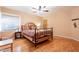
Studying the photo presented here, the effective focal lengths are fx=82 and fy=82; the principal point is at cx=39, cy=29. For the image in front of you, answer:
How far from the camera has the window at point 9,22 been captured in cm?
109

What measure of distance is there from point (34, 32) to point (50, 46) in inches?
11.8

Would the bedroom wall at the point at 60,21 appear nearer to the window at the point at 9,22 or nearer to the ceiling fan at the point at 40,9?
the ceiling fan at the point at 40,9

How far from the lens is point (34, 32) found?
3.84 ft

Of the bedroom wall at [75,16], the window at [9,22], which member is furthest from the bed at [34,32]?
the bedroom wall at [75,16]

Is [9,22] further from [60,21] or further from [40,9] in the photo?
[60,21]

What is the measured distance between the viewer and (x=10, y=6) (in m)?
1.12

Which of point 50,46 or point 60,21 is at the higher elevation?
point 60,21

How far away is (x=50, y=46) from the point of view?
1.15 m

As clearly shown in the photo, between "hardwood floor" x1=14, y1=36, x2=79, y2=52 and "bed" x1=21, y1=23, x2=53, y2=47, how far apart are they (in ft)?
0.22

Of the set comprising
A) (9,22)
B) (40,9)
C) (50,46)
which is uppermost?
(40,9)

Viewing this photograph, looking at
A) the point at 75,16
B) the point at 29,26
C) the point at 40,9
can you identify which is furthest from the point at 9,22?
the point at 75,16

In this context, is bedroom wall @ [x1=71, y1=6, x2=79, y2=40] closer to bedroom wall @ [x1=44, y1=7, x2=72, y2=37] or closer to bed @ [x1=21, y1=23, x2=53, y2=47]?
bedroom wall @ [x1=44, y1=7, x2=72, y2=37]

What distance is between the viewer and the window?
1090mm

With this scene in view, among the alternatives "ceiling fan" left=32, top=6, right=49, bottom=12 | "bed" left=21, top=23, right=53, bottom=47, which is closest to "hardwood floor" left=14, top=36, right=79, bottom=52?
"bed" left=21, top=23, right=53, bottom=47
